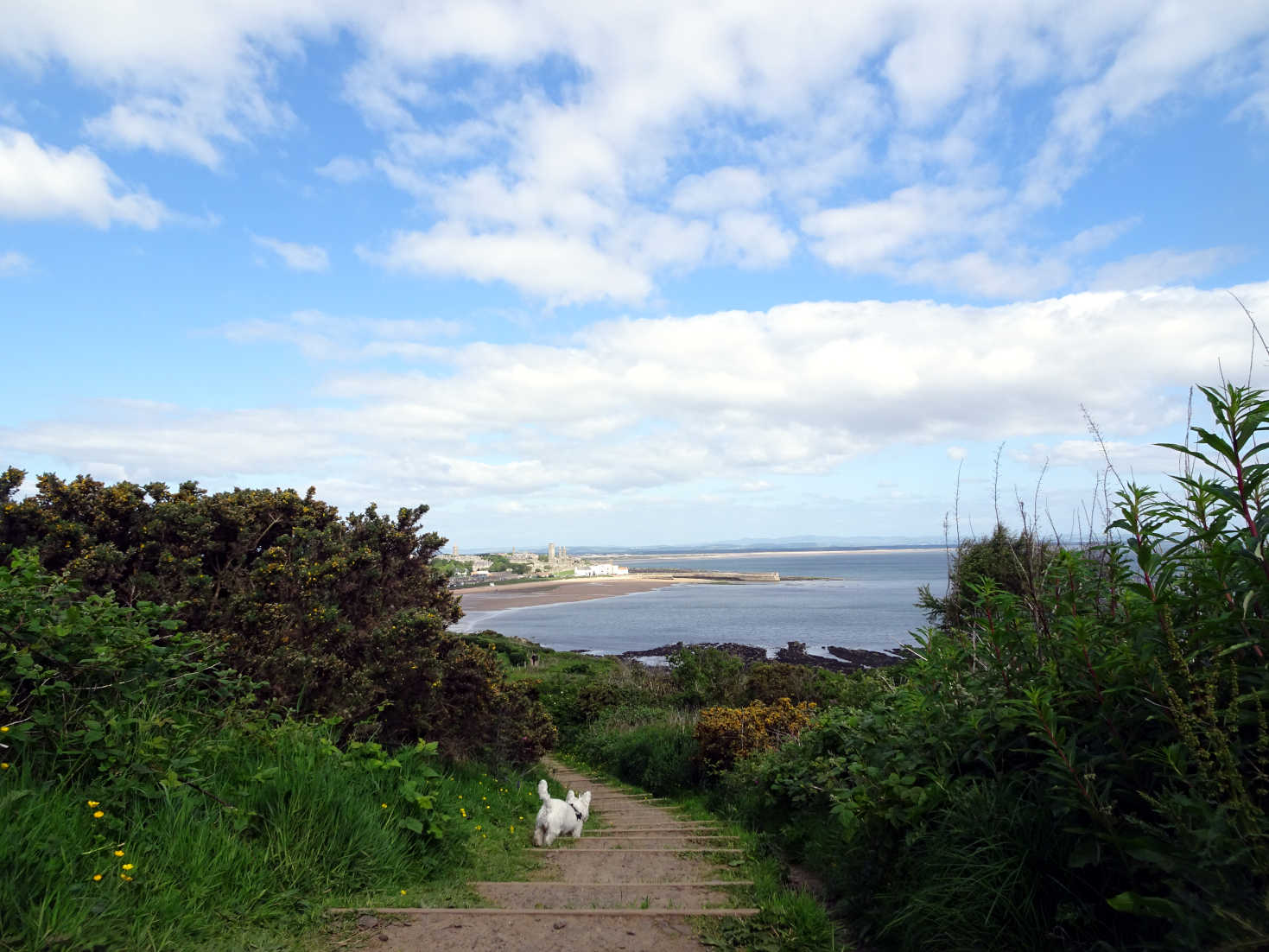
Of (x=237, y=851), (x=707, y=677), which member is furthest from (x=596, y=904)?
(x=707, y=677)

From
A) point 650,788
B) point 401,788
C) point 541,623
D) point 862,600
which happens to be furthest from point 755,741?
point 862,600

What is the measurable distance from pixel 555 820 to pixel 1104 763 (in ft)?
17.1

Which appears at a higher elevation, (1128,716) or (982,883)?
(1128,716)

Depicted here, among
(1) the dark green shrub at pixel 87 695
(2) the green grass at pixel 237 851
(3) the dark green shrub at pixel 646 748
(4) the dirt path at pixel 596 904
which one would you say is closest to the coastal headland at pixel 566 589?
(3) the dark green shrub at pixel 646 748

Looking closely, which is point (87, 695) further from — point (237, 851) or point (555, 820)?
point (555, 820)

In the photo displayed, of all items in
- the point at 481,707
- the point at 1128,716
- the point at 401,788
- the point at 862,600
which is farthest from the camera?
the point at 862,600

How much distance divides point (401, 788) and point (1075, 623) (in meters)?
4.18

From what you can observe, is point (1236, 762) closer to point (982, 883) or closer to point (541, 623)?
point (982, 883)

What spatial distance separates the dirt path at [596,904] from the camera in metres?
3.57

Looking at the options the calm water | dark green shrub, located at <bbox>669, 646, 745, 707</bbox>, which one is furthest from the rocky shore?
dark green shrub, located at <bbox>669, 646, 745, 707</bbox>

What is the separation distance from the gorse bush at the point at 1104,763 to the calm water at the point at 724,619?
122 feet

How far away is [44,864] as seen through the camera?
307 centimetres

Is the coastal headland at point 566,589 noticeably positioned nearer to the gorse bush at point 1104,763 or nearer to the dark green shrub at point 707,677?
the dark green shrub at point 707,677

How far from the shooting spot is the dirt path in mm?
3566
